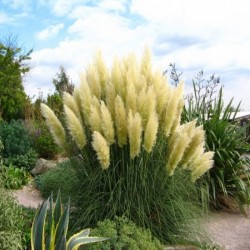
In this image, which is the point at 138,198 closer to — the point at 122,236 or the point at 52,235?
the point at 122,236

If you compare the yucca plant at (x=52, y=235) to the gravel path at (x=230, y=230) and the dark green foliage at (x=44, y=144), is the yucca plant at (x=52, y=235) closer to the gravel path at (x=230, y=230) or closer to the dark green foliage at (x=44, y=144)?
the gravel path at (x=230, y=230)

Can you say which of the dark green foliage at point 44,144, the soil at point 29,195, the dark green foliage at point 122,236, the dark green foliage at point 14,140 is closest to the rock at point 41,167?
the soil at point 29,195

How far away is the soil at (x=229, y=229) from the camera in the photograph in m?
6.13

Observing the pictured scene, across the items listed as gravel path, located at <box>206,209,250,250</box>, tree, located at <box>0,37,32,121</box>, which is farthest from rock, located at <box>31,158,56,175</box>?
tree, located at <box>0,37,32,121</box>

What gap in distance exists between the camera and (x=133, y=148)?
15.6 ft

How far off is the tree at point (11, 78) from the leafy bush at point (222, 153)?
708 inches

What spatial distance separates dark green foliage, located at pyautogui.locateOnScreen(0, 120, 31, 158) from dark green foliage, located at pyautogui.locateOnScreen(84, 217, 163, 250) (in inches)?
288

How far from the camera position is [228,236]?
21.4ft

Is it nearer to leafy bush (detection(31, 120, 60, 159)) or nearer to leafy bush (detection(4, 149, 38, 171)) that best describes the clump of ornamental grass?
leafy bush (detection(4, 149, 38, 171))

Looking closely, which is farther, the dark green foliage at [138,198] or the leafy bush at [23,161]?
the leafy bush at [23,161]

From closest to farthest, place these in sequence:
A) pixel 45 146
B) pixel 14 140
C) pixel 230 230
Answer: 1. pixel 230 230
2. pixel 14 140
3. pixel 45 146

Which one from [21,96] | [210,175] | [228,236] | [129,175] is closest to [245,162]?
[210,175]

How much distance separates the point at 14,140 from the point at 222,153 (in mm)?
5819

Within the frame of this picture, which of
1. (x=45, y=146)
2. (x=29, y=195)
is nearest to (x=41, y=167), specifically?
(x=29, y=195)
